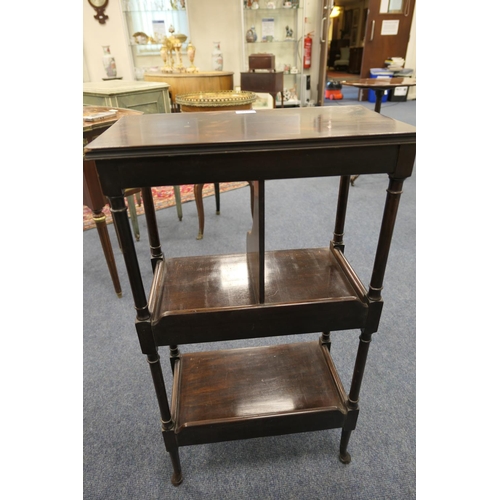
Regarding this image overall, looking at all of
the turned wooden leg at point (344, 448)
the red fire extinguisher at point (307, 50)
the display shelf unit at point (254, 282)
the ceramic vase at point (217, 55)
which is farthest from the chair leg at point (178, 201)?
the red fire extinguisher at point (307, 50)

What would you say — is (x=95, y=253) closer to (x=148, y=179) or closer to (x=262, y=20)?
(x=148, y=179)

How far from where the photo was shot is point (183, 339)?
823 mm

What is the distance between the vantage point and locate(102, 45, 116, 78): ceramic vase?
4.27 meters

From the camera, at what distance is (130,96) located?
2.64m

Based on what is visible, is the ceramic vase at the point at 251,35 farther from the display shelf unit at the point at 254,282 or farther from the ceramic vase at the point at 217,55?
the display shelf unit at the point at 254,282

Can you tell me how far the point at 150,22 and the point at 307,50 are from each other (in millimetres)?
2400

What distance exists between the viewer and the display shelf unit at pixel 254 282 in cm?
64

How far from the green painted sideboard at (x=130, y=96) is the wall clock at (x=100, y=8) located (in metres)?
2.31

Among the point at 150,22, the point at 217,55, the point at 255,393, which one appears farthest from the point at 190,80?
the point at 255,393

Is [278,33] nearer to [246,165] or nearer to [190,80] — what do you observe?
[190,80]

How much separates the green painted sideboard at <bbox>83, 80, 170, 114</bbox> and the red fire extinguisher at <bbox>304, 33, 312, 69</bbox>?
3331 mm

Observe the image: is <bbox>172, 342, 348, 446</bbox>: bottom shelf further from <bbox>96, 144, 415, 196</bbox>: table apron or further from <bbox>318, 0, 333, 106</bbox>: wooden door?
<bbox>318, 0, 333, 106</bbox>: wooden door

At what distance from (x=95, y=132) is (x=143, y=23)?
339 cm

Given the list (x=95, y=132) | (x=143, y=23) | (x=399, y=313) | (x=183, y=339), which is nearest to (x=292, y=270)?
(x=183, y=339)
